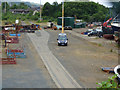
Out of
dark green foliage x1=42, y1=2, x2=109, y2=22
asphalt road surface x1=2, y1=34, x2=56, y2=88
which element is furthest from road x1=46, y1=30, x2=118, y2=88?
dark green foliage x1=42, y1=2, x2=109, y2=22

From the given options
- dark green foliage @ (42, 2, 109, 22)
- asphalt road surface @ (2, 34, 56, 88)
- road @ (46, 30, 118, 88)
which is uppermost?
dark green foliage @ (42, 2, 109, 22)

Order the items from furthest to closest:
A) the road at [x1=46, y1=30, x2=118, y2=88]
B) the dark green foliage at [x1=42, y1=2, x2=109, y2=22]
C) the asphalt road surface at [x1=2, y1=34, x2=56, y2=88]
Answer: the dark green foliage at [x1=42, y1=2, x2=109, y2=22]
the road at [x1=46, y1=30, x2=118, y2=88]
the asphalt road surface at [x1=2, y1=34, x2=56, y2=88]

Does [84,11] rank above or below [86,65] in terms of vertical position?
above

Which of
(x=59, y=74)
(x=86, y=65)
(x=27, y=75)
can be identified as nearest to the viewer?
(x=27, y=75)

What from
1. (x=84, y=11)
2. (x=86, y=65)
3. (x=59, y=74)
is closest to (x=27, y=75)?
(x=59, y=74)

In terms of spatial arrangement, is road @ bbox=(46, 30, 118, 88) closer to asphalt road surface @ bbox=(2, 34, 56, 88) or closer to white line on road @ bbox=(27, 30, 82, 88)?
white line on road @ bbox=(27, 30, 82, 88)

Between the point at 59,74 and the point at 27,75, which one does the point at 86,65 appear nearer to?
the point at 59,74

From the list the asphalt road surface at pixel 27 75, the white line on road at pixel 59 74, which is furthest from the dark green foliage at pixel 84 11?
the asphalt road surface at pixel 27 75

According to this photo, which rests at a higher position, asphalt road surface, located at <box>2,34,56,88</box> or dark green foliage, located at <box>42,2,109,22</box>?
dark green foliage, located at <box>42,2,109,22</box>

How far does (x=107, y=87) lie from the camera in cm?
594

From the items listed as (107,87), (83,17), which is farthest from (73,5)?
(107,87)

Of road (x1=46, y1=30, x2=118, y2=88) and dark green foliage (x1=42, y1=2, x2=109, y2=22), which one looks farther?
dark green foliage (x1=42, y1=2, x2=109, y2=22)

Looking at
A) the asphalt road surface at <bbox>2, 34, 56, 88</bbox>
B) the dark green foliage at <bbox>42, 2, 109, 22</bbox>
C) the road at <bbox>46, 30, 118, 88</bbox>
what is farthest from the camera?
the dark green foliage at <bbox>42, 2, 109, 22</bbox>

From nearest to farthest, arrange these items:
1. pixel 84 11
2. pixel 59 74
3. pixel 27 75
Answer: pixel 27 75 < pixel 59 74 < pixel 84 11
